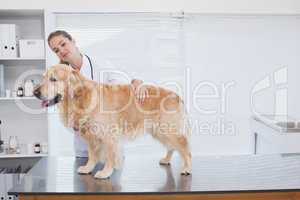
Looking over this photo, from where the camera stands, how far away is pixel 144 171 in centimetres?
172

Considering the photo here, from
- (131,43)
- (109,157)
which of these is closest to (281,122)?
(131,43)

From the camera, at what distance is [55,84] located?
1580 millimetres

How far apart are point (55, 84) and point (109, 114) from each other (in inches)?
10.7

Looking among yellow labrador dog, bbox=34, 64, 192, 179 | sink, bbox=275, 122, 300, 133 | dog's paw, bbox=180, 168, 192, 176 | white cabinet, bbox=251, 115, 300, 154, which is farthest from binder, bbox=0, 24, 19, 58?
sink, bbox=275, 122, 300, 133

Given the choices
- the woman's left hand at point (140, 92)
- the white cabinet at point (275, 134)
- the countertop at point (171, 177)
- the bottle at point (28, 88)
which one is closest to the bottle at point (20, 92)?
the bottle at point (28, 88)

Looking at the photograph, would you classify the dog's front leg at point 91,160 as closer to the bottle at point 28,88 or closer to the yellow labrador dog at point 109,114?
the yellow labrador dog at point 109,114

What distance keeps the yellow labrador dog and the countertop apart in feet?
0.27

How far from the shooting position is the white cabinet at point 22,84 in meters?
2.85

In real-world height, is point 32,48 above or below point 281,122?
above

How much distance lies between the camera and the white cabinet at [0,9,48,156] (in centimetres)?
285

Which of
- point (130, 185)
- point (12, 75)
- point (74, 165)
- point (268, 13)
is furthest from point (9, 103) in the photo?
point (268, 13)

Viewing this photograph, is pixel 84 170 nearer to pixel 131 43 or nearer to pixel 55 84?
pixel 55 84

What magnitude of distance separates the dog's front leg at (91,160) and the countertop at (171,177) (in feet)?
0.12

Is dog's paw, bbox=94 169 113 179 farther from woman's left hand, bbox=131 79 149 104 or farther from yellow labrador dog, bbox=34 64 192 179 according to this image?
woman's left hand, bbox=131 79 149 104
